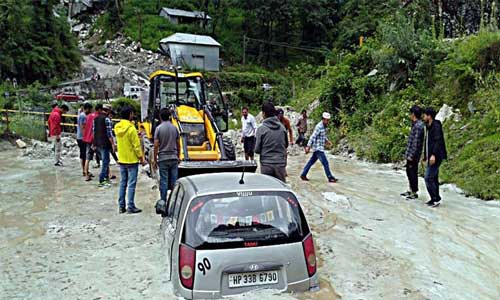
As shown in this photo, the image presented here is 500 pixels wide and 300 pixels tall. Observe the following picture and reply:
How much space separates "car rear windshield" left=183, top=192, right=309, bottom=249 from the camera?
173 inches

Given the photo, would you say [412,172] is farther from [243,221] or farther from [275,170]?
[243,221]

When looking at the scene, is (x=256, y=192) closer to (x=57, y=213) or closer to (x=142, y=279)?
(x=142, y=279)

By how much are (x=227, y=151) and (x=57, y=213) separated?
391cm

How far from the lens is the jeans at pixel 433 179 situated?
28.3ft

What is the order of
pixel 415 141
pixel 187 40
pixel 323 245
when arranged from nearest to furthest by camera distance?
pixel 323 245 → pixel 415 141 → pixel 187 40

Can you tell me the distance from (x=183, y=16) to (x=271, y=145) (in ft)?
193

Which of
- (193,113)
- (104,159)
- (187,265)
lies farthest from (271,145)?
(104,159)

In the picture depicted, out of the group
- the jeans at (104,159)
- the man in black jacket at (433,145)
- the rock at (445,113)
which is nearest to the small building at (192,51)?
the rock at (445,113)

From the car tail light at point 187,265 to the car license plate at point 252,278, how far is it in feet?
1.19

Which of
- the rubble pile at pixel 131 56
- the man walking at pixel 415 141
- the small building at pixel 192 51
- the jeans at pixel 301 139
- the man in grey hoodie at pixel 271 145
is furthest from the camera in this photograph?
the rubble pile at pixel 131 56

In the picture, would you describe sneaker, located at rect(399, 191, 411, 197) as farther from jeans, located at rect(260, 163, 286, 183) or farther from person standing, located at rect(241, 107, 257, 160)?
person standing, located at rect(241, 107, 257, 160)

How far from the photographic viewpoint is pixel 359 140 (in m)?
16.3

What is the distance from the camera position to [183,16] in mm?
63031

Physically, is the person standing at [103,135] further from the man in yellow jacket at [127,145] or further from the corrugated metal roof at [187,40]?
the corrugated metal roof at [187,40]
